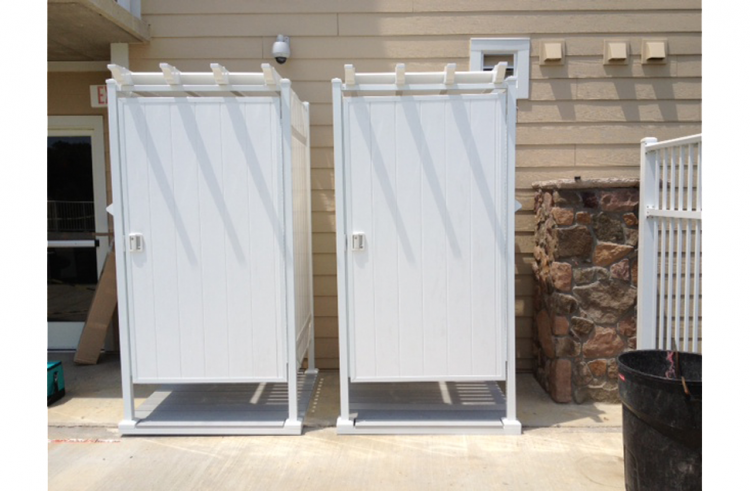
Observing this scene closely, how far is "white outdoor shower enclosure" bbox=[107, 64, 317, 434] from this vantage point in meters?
3.62

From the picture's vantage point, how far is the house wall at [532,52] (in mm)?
4777

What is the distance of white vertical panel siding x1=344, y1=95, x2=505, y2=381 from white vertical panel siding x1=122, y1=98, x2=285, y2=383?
52cm

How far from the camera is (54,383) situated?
426 cm

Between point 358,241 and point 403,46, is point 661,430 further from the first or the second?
point 403,46

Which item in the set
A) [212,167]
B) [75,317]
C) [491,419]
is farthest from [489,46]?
[75,317]

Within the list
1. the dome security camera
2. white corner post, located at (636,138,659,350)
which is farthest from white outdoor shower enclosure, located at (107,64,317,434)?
white corner post, located at (636,138,659,350)

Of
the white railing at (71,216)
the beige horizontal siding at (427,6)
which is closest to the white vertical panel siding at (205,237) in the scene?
the beige horizontal siding at (427,6)

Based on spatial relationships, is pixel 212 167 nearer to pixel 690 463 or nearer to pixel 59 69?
pixel 59 69

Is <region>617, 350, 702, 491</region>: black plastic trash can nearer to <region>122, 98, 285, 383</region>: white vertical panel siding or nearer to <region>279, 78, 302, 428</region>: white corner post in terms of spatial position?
<region>279, 78, 302, 428</region>: white corner post

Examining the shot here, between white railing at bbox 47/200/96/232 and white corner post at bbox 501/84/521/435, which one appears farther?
white railing at bbox 47/200/96/232

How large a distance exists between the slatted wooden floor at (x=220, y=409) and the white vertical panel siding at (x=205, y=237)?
29cm

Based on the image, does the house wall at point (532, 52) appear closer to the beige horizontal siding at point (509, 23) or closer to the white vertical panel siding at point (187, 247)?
the beige horizontal siding at point (509, 23)

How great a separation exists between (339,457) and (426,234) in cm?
139

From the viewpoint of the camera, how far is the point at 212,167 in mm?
3643
